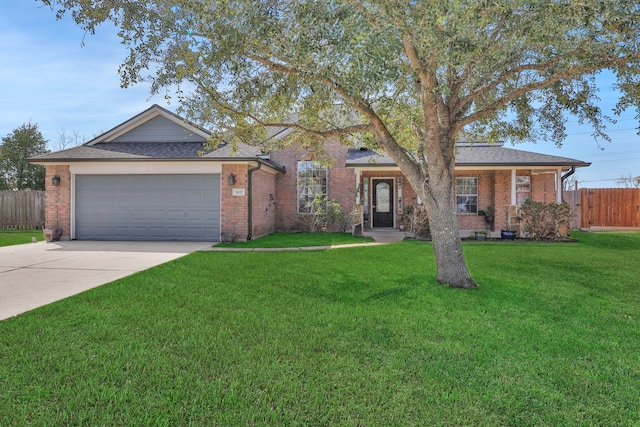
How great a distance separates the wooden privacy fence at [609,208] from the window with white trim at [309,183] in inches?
493

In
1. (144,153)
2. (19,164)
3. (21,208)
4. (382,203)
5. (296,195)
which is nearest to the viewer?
(144,153)

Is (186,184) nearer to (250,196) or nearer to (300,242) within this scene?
(250,196)

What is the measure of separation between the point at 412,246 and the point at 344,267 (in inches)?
155

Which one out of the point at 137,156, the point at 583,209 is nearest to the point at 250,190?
the point at 137,156

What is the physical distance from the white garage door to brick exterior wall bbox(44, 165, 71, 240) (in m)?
0.29

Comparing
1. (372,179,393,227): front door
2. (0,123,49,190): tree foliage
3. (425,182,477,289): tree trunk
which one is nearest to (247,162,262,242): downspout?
(372,179,393,227): front door

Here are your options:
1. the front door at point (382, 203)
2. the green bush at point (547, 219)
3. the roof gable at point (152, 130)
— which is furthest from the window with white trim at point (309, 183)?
the green bush at point (547, 219)

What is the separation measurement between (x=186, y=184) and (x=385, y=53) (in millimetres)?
9725

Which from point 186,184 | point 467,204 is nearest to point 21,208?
point 186,184

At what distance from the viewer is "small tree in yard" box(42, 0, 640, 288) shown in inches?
183

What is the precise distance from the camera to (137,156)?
1219 centimetres

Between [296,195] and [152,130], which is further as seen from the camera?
[296,195]

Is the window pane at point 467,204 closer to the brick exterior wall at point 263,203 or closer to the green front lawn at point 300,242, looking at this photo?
the green front lawn at point 300,242

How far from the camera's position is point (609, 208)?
17.6m
